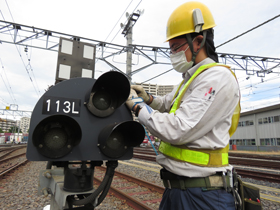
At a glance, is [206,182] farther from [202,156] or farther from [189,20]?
[189,20]

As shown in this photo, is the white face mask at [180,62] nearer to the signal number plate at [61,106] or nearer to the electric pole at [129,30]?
the signal number plate at [61,106]

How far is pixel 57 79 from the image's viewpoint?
1.96 m

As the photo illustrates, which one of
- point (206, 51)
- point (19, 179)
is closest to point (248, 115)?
point (19, 179)

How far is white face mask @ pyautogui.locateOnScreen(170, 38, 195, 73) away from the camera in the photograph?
1.57 meters

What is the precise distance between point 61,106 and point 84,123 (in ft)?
0.57

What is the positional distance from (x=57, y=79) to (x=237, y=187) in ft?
5.80

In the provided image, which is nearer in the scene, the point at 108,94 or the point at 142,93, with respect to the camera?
the point at 108,94

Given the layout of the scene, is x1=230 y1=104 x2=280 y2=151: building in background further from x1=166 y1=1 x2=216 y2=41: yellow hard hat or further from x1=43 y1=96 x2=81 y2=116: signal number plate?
x1=43 y1=96 x2=81 y2=116: signal number plate

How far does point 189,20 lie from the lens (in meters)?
1.50

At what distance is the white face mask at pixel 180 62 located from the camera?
5.16ft

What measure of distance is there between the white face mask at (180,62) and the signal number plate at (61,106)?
2.66 feet

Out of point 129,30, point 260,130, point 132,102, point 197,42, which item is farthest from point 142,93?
point 260,130

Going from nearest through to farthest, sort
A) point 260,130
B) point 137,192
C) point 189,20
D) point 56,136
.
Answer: point 56,136 → point 189,20 → point 137,192 → point 260,130

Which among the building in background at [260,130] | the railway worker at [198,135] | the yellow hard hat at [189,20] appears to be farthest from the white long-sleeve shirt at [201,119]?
the building in background at [260,130]
